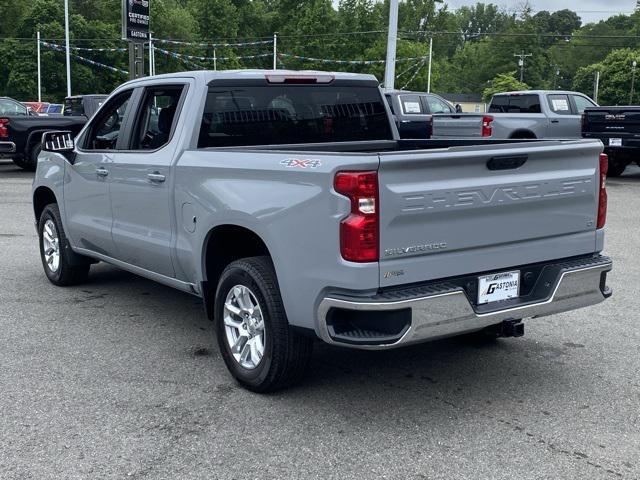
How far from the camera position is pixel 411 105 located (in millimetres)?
20594

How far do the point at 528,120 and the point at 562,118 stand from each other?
840 millimetres

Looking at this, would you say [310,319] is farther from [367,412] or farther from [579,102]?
[579,102]

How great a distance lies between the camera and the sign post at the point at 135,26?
18797 millimetres

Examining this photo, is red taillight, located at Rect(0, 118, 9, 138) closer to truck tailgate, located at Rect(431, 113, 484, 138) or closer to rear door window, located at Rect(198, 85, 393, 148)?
truck tailgate, located at Rect(431, 113, 484, 138)

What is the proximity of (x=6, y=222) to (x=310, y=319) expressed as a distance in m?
8.53

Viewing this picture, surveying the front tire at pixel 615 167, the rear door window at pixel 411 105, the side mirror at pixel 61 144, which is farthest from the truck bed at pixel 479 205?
the rear door window at pixel 411 105

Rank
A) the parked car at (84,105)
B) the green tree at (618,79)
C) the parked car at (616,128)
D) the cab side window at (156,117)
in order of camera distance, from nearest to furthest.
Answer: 1. the cab side window at (156,117)
2. the parked car at (616,128)
3. the parked car at (84,105)
4. the green tree at (618,79)

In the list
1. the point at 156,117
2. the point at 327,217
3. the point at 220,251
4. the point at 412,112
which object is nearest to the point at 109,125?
the point at 156,117

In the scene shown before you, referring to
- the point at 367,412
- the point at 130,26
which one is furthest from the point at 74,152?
the point at 130,26

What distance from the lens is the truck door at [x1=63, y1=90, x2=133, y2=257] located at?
597cm

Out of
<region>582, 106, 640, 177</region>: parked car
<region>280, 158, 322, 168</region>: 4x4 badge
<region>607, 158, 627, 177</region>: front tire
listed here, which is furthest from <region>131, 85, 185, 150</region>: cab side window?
<region>607, 158, 627, 177</region>: front tire

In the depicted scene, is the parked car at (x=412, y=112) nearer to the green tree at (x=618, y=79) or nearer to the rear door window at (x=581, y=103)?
the rear door window at (x=581, y=103)

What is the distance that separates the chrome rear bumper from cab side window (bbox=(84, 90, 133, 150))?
2999mm

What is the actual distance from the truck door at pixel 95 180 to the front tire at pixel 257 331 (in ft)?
5.77
